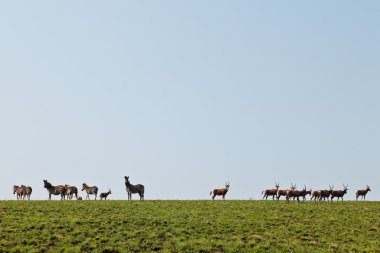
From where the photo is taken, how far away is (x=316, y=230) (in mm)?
34031

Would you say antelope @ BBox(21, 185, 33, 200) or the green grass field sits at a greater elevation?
antelope @ BBox(21, 185, 33, 200)

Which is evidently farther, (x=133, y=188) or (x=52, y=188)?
(x=52, y=188)

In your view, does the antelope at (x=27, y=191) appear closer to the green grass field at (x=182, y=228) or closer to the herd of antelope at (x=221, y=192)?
the herd of antelope at (x=221, y=192)

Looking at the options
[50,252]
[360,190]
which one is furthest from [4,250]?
[360,190]

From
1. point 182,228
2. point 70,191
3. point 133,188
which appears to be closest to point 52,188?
point 70,191

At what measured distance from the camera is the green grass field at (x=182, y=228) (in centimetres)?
2798

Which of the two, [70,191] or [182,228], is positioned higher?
[70,191]

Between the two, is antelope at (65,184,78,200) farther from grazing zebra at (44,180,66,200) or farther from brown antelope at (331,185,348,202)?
brown antelope at (331,185,348,202)

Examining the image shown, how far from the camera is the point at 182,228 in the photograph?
32.5 metres

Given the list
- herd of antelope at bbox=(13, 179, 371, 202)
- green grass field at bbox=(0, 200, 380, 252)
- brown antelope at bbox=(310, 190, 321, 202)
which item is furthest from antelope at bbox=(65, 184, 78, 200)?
brown antelope at bbox=(310, 190, 321, 202)

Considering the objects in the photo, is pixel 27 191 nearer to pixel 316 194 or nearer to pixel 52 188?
pixel 52 188

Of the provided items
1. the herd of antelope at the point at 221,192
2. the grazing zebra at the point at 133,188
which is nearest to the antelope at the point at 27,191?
the herd of antelope at the point at 221,192

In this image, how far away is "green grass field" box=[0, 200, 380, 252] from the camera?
91.8 ft

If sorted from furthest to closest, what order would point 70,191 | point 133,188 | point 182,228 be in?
1. point 70,191
2. point 133,188
3. point 182,228
